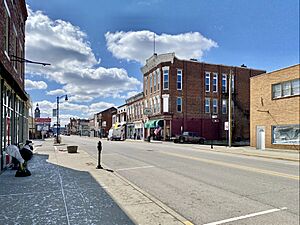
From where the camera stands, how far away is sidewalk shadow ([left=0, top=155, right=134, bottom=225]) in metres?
6.05

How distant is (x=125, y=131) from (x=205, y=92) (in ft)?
89.3

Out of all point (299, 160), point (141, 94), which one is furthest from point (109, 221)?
point (141, 94)

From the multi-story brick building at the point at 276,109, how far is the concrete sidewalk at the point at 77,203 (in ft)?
69.7

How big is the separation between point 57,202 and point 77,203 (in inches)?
19.3

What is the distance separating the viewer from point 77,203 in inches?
288

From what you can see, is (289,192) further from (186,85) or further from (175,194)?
(186,85)

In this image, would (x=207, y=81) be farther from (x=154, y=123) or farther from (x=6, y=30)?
(x=6, y=30)

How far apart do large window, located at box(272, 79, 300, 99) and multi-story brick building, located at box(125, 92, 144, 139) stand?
3394cm

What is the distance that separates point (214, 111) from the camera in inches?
2109

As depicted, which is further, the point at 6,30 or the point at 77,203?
the point at 6,30

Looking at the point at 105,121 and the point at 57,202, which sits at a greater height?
the point at 105,121

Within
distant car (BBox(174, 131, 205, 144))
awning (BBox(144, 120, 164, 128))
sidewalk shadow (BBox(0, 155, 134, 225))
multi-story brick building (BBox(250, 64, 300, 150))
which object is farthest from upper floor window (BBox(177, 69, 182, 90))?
sidewalk shadow (BBox(0, 155, 134, 225))

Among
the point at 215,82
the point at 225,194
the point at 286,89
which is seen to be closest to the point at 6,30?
the point at 225,194

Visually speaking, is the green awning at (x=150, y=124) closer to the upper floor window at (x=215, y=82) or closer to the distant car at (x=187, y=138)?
the distant car at (x=187, y=138)
